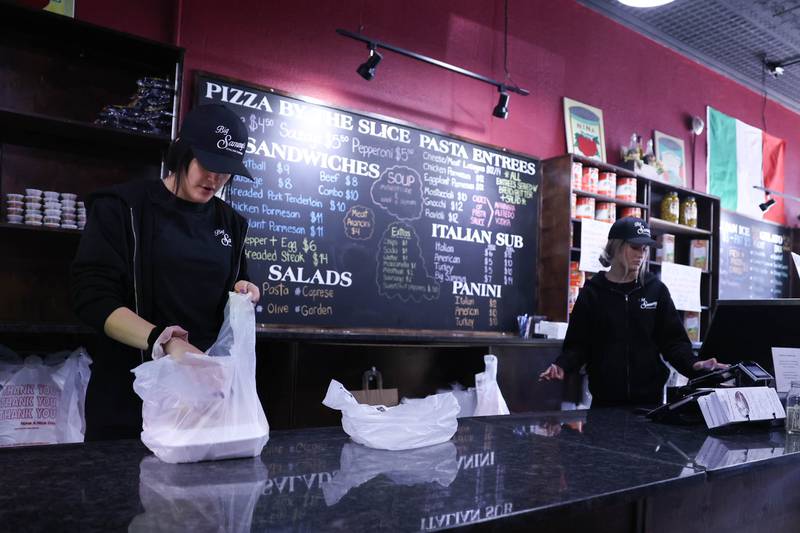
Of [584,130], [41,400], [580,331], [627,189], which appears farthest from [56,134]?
[627,189]

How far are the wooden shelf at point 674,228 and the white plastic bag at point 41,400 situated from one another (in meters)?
4.44

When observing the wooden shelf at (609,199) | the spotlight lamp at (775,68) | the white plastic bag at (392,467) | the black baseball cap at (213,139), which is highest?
the spotlight lamp at (775,68)

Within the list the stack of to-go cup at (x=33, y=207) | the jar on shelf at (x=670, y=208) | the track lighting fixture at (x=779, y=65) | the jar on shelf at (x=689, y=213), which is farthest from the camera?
the track lighting fixture at (x=779, y=65)

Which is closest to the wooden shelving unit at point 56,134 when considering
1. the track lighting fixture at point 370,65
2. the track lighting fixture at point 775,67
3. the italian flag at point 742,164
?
the track lighting fixture at point 370,65

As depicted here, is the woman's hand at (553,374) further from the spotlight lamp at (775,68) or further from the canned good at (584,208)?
the spotlight lamp at (775,68)

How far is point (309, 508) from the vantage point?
878mm

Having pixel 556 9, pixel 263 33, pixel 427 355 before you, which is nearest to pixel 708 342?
pixel 427 355

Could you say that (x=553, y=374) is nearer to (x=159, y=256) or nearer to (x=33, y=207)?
(x=159, y=256)

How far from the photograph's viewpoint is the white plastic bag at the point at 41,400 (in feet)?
8.45

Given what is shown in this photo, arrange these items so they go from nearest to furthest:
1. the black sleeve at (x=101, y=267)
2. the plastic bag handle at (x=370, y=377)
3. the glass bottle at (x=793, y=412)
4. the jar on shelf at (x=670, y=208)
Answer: the black sleeve at (x=101, y=267) < the glass bottle at (x=793, y=412) < the plastic bag handle at (x=370, y=377) < the jar on shelf at (x=670, y=208)

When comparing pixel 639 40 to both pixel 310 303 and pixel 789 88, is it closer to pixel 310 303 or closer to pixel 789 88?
pixel 789 88

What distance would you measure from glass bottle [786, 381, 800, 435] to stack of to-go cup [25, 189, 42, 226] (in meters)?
2.90

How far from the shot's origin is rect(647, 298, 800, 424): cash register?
1849 millimetres

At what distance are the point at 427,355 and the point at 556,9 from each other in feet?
10.2
